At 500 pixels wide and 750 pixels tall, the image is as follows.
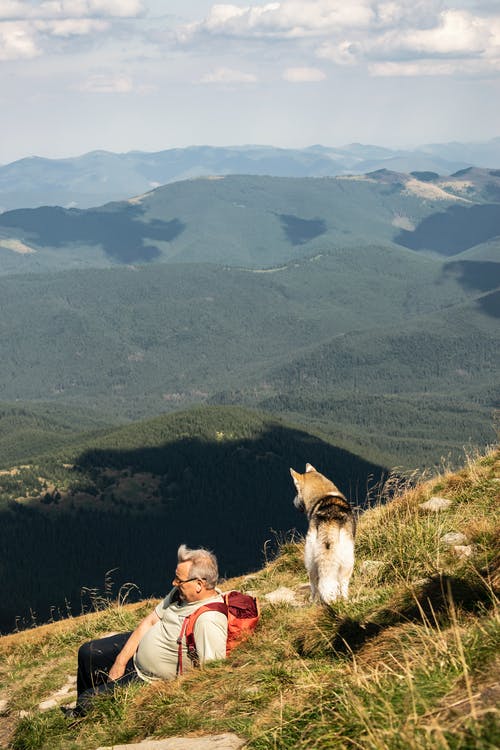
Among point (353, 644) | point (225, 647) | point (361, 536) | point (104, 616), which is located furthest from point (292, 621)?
point (104, 616)

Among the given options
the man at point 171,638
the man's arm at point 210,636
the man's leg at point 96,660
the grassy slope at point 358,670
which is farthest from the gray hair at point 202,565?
the man's leg at point 96,660

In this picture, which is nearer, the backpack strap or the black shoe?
the black shoe

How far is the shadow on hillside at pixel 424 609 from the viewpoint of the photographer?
10953 mm

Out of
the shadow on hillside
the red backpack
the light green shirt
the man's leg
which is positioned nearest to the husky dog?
the red backpack

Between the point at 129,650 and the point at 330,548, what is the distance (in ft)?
12.6

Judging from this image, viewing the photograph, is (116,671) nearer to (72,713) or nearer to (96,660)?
(96,660)

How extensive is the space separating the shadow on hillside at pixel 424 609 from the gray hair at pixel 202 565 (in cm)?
268

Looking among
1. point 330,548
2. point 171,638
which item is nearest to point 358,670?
point 330,548

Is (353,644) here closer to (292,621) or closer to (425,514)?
(292,621)

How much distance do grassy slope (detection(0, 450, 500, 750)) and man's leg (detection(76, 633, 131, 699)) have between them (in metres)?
0.87

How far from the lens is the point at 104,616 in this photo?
68.8 ft

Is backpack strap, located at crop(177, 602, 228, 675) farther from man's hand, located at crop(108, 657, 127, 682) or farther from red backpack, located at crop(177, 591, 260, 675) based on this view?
man's hand, located at crop(108, 657, 127, 682)

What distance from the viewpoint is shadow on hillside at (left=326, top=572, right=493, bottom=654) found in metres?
11.0

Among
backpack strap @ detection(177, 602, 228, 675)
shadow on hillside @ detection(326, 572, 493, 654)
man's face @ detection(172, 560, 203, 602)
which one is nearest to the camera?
shadow on hillside @ detection(326, 572, 493, 654)
